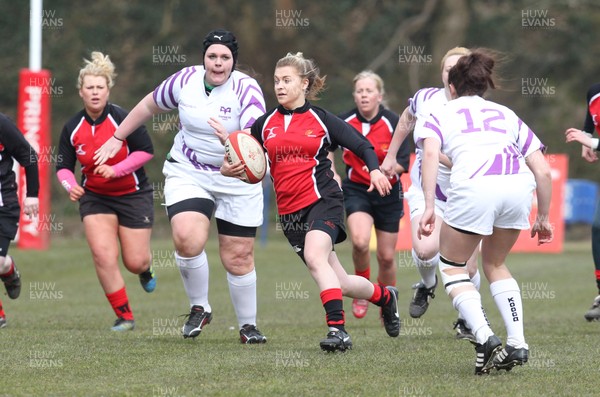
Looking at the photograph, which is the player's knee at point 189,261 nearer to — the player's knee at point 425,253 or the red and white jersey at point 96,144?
the red and white jersey at point 96,144

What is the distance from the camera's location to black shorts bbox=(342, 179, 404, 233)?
9.02m

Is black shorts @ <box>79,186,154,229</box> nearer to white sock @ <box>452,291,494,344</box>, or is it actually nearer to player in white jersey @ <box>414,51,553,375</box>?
player in white jersey @ <box>414,51,553,375</box>

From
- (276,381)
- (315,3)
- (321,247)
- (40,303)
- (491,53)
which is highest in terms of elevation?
(315,3)

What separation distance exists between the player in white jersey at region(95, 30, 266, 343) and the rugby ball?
0.34 m

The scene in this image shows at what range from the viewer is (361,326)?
9.04 metres

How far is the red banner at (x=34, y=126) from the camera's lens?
16875 mm

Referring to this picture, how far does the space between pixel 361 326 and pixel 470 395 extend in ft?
13.1

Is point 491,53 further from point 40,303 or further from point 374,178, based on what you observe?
point 40,303

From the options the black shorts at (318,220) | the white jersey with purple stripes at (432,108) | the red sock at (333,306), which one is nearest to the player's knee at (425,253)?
the white jersey with purple stripes at (432,108)

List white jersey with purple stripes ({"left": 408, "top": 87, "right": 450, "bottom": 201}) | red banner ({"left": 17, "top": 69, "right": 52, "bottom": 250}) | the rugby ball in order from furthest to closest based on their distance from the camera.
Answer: red banner ({"left": 17, "top": 69, "right": 52, "bottom": 250}) → white jersey with purple stripes ({"left": 408, "top": 87, "right": 450, "bottom": 201}) → the rugby ball

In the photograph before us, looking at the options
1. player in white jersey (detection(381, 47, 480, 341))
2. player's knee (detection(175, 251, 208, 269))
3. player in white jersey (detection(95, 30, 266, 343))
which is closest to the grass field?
player in white jersey (detection(381, 47, 480, 341))

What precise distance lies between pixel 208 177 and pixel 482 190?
2.37 metres

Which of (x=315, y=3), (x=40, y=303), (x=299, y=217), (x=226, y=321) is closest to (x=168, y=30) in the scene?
(x=315, y=3)

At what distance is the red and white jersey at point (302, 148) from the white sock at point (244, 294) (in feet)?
2.99
